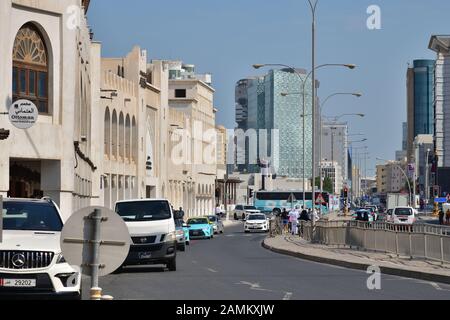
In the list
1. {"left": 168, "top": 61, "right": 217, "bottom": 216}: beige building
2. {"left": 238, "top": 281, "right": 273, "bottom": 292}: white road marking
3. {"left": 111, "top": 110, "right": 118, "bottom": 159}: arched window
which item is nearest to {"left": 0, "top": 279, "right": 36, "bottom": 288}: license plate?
{"left": 238, "top": 281, "right": 273, "bottom": 292}: white road marking

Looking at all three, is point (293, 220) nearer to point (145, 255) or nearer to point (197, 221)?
point (197, 221)

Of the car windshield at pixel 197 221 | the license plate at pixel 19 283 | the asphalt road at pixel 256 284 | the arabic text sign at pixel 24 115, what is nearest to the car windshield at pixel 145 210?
the asphalt road at pixel 256 284

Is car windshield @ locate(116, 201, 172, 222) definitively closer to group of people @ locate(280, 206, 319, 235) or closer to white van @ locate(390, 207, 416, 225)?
group of people @ locate(280, 206, 319, 235)

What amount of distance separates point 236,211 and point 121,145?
168 feet

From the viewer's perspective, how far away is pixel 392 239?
3559 centimetres

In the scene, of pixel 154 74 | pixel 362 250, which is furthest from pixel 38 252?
pixel 154 74

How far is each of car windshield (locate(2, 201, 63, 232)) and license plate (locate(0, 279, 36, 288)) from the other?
1521mm

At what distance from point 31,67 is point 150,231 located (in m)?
18.0

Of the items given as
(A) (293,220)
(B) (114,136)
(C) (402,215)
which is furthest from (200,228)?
(C) (402,215)

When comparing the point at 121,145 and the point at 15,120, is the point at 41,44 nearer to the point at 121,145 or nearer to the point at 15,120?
the point at 15,120

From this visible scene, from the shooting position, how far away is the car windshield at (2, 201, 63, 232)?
17.8 metres

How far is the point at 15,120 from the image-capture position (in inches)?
1407
